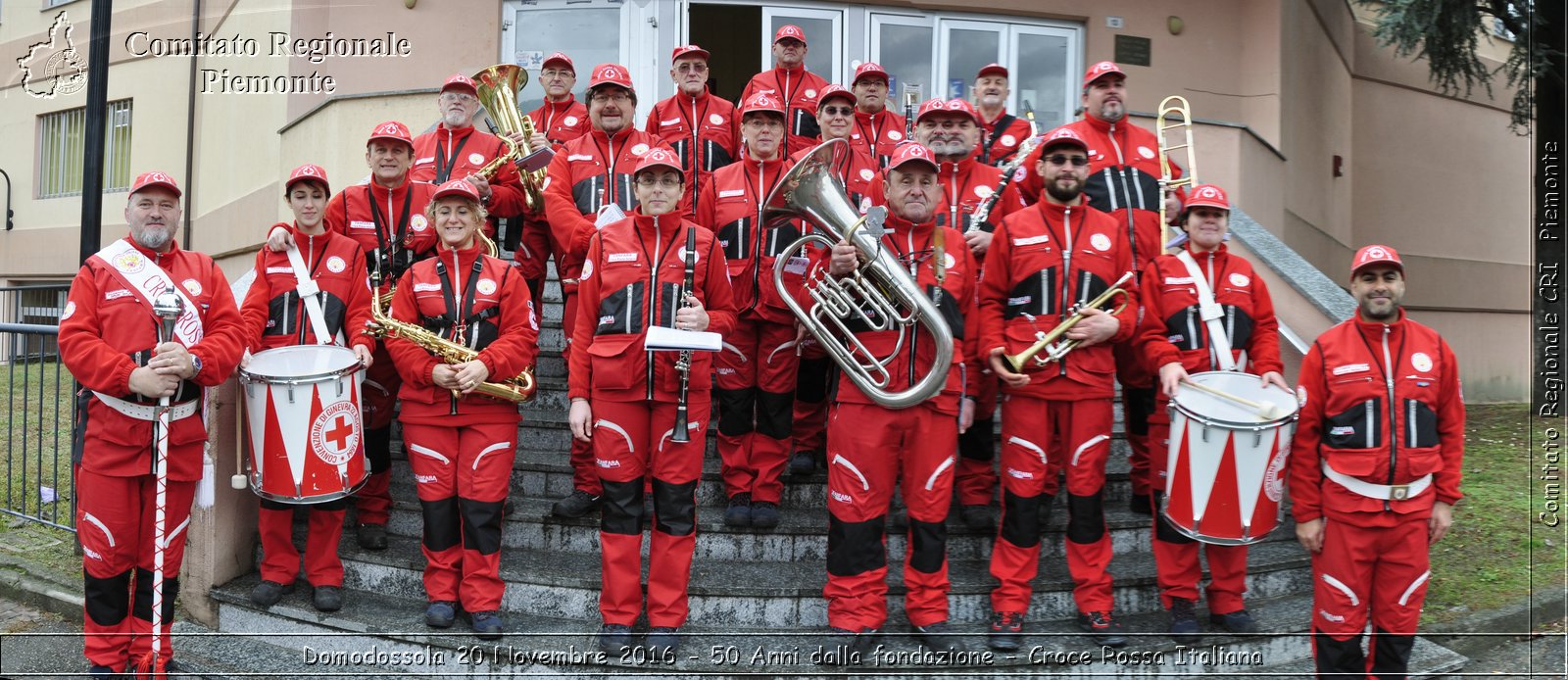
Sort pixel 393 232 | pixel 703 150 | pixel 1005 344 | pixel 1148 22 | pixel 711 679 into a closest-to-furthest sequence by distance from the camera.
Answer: pixel 711 679 < pixel 1005 344 < pixel 393 232 < pixel 703 150 < pixel 1148 22

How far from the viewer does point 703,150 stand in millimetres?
7191

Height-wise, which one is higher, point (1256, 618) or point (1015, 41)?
point (1015, 41)

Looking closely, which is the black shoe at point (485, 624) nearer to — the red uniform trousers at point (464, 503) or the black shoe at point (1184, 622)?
the red uniform trousers at point (464, 503)

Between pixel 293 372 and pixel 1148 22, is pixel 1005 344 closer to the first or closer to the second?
pixel 293 372

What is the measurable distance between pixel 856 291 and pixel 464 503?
85.7 inches

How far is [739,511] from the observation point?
5.76m

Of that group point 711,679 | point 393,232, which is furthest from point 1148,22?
point 711,679

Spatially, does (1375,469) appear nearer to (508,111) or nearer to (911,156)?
(911,156)

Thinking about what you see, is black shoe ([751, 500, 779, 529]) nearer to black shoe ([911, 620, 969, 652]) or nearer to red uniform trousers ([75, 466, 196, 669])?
black shoe ([911, 620, 969, 652])

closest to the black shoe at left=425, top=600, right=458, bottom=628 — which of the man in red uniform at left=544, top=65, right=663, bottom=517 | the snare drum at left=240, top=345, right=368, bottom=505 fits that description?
the snare drum at left=240, top=345, right=368, bottom=505

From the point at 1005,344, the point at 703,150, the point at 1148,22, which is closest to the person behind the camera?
the point at 1005,344

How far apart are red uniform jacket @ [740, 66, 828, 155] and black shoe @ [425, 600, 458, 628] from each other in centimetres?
392

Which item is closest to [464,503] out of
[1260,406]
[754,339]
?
[754,339]

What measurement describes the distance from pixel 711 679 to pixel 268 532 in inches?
99.0
